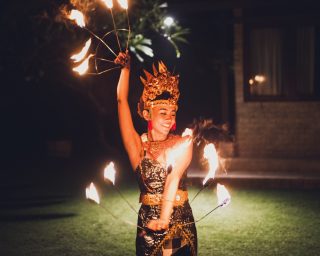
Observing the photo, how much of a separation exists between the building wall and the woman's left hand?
9523 millimetres

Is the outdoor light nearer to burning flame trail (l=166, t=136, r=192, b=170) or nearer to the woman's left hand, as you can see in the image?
burning flame trail (l=166, t=136, r=192, b=170)

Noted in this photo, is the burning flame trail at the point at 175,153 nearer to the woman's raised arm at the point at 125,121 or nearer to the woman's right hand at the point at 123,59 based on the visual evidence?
the woman's raised arm at the point at 125,121

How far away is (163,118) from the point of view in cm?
362

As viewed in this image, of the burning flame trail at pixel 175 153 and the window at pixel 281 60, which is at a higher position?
the window at pixel 281 60

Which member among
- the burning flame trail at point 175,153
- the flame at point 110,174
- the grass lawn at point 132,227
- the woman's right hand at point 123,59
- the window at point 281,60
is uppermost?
the window at point 281,60

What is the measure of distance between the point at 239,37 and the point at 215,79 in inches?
354

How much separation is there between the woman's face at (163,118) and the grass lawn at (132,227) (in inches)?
118

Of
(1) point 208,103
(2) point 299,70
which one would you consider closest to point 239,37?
(2) point 299,70

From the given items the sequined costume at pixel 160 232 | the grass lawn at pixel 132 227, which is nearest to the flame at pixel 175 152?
the sequined costume at pixel 160 232

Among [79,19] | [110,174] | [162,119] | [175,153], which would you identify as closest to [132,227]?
[110,174]

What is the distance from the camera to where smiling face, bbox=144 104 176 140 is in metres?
3.62

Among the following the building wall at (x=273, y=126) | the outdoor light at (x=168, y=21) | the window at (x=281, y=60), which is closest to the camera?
the outdoor light at (x=168, y=21)

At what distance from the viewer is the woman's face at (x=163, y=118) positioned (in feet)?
11.9

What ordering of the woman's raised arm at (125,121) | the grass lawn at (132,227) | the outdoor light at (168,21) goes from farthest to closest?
the outdoor light at (168,21)
the grass lawn at (132,227)
the woman's raised arm at (125,121)
